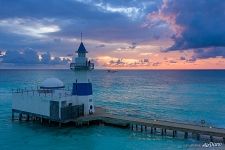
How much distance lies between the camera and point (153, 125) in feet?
129

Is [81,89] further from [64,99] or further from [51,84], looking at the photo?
[51,84]

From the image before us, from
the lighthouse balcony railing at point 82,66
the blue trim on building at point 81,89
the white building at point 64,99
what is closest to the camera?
the white building at point 64,99

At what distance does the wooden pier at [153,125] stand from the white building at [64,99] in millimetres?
1124

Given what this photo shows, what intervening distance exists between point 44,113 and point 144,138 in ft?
45.8

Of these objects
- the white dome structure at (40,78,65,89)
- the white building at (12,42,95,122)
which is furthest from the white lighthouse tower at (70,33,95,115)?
the white dome structure at (40,78,65,89)

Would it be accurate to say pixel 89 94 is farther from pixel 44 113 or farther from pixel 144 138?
pixel 144 138

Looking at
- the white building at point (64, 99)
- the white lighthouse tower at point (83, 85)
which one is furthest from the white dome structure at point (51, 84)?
the white lighthouse tower at point (83, 85)

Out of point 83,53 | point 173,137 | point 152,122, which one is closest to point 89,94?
point 83,53

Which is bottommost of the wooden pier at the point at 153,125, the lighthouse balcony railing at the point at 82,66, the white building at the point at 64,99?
the wooden pier at the point at 153,125

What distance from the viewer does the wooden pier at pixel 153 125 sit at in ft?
120

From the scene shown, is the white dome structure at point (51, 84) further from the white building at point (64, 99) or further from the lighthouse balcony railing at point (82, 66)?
the lighthouse balcony railing at point (82, 66)

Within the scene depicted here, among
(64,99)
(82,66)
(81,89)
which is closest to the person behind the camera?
(64,99)

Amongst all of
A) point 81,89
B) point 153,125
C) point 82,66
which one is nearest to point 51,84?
point 81,89

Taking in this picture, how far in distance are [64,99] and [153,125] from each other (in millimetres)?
11732
